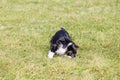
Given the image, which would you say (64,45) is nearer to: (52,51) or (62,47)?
(62,47)

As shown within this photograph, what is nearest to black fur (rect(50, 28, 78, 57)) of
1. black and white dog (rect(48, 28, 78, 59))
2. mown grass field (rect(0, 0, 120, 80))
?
black and white dog (rect(48, 28, 78, 59))

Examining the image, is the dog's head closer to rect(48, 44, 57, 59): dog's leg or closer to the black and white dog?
the black and white dog

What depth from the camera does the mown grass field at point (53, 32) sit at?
9.71 metres

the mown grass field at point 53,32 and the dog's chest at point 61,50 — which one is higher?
the dog's chest at point 61,50

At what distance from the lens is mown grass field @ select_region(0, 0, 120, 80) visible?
9711 millimetres

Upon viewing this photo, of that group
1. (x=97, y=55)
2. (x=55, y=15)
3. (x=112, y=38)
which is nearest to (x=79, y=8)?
(x=55, y=15)

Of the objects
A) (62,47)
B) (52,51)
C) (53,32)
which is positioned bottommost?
(53,32)

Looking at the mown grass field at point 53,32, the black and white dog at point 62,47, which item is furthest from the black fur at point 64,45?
the mown grass field at point 53,32

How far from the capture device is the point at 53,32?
47.4 feet

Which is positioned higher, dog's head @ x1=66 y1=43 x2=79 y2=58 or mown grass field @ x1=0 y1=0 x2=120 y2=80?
dog's head @ x1=66 y1=43 x2=79 y2=58

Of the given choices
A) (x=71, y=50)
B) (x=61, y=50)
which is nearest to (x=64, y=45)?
(x=61, y=50)

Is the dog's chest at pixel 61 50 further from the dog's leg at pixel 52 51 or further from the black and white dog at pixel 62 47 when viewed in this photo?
the dog's leg at pixel 52 51

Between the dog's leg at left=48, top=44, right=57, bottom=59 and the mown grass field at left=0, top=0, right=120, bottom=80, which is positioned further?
the dog's leg at left=48, top=44, right=57, bottom=59

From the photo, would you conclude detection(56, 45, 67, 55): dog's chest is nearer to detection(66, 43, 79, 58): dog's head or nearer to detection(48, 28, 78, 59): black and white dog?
detection(48, 28, 78, 59): black and white dog
